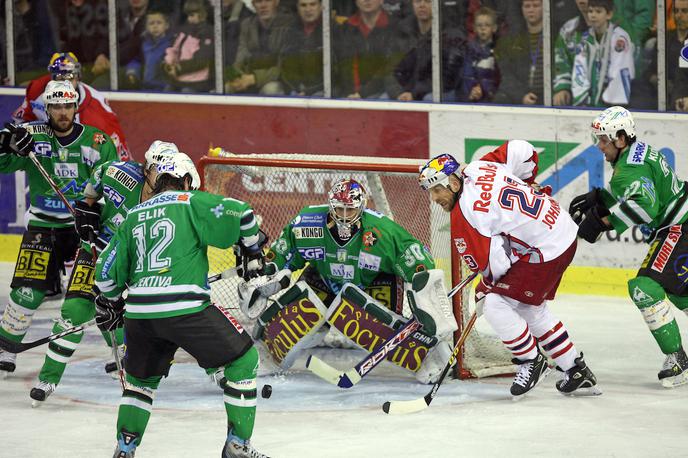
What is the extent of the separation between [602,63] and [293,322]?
2.88m

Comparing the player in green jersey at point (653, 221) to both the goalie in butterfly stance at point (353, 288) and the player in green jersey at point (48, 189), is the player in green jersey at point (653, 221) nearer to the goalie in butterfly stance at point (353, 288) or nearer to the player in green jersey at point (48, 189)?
the goalie in butterfly stance at point (353, 288)

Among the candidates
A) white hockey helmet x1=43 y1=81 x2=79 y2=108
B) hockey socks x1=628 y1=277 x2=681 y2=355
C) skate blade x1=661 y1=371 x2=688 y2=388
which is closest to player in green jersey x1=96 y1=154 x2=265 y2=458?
white hockey helmet x1=43 y1=81 x2=79 y2=108

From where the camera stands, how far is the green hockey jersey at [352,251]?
6.38 meters

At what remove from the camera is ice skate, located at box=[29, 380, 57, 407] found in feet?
19.8

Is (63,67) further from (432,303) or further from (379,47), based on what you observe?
Answer: (432,303)

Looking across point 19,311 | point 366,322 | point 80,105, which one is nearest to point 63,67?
point 80,105

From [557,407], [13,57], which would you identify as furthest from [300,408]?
[13,57]

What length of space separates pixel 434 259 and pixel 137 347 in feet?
7.43

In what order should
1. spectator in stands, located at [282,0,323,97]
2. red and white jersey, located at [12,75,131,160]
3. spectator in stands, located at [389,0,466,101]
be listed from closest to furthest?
red and white jersey, located at [12,75,131,160]
spectator in stands, located at [389,0,466,101]
spectator in stands, located at [282,0,323,97]

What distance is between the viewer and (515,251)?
5926 millimetres

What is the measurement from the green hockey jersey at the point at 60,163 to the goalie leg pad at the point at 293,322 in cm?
102

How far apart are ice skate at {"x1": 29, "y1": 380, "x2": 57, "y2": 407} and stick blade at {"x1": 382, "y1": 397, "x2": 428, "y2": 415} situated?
4.69 feet

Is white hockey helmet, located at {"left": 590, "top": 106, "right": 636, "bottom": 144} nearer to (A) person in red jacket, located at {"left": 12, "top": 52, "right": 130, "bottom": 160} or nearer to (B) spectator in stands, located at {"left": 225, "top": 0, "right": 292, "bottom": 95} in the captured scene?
(A) person in red jacket, located at {"left": 12, "top": 52, "right": 130, "bottom": 160}

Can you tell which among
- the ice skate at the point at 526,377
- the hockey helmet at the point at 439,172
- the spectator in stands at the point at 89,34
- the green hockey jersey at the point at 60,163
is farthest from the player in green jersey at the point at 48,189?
the spectator in stands at the point at 89,34
